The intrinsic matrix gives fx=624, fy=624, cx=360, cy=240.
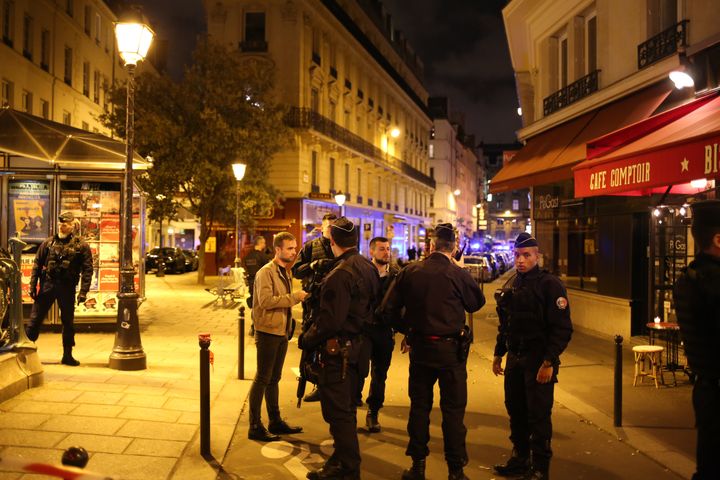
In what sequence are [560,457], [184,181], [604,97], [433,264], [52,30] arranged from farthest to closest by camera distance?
[52,30] → [184,181] → [604,97] → [560,457] → [433,264]

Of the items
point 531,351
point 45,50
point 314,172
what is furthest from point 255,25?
point 531,351

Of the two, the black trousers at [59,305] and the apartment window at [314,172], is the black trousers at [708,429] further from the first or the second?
the apartment window at [314,172]

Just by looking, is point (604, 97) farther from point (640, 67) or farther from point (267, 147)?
point (267, 147)

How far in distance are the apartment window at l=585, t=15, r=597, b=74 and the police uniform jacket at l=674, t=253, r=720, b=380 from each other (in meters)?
11.1

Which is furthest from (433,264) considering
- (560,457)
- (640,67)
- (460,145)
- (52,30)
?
(460,145)

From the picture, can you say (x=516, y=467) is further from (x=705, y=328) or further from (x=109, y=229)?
(x=109, y=229)

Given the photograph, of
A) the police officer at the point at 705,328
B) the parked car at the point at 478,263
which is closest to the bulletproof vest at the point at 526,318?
the police officer at the point at 705,328

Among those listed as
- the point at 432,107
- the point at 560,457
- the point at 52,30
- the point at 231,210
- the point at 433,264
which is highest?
the point at 432,107

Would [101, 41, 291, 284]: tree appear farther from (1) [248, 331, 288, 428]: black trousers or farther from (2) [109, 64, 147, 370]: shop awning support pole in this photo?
(1) [248, 331, 288, 428]: black trousers

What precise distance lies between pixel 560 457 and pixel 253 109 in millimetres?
21909

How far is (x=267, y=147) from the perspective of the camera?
2594 cm

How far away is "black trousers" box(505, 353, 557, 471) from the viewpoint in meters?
5.00

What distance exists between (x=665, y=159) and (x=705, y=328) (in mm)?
3259

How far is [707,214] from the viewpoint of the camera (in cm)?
384
